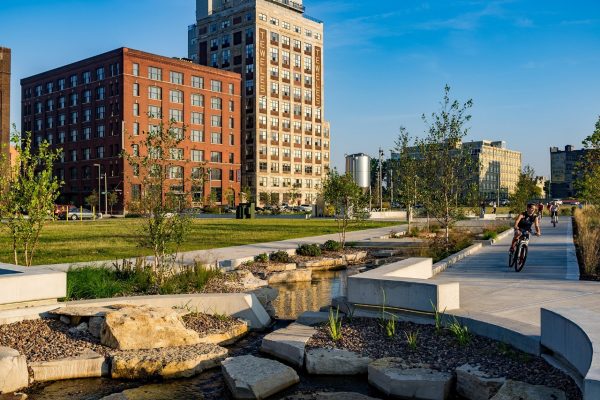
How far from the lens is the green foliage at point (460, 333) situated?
7.29 m

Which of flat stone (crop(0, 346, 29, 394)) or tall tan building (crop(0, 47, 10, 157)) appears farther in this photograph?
tall tan building (crop(0, 47, 10, 157))

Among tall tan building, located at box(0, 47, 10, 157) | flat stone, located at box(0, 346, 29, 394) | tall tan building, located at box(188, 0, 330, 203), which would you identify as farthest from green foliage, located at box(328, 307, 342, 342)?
tall tan building, located at box(188, 0, 330, 203)

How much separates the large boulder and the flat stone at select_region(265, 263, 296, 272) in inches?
319

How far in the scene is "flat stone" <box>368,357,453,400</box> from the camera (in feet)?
20.4

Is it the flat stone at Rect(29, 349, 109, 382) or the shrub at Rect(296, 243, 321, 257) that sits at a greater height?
the shrub at Rect(296, 243, 321, 257)

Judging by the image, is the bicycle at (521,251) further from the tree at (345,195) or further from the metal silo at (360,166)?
the metal silo at (360,166)

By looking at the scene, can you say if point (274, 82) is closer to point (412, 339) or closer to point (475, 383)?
point (412, 339)

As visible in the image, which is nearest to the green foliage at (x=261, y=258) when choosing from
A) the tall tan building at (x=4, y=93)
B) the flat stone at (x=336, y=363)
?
the flat stone at (x=336, y=363)

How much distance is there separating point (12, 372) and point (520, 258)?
11.6 m

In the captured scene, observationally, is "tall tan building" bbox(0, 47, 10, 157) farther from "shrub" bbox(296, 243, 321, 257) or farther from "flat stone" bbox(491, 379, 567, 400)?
"flat stone" bbox(491, 379, 567, 400)

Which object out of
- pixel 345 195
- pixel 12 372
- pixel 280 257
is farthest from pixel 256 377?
pixel 345 195

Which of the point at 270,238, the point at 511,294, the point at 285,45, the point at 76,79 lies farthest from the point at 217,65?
the point at 511,294

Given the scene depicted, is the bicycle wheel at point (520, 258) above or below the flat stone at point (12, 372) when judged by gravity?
above

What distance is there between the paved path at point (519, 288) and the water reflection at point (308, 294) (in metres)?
2.79
